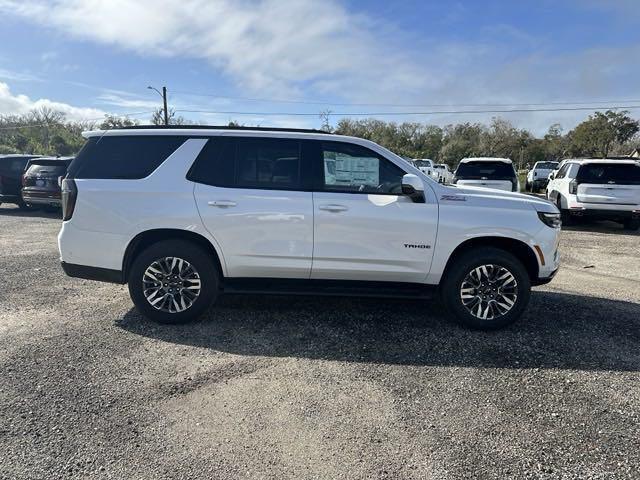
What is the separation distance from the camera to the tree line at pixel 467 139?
153ft

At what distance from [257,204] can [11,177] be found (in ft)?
42.9

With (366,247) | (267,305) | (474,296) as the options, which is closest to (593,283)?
(474,296)

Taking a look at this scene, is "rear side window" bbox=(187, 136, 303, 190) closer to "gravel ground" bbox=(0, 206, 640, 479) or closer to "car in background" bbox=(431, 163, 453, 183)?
"gravel ground" bbox=(0, 206, 640, 479)

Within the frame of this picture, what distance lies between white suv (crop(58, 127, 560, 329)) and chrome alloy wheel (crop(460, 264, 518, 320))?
0.01 m

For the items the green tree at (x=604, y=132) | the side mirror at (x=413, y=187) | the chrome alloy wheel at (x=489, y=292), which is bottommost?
the chrome alloy wheel at (x=489, y=292)

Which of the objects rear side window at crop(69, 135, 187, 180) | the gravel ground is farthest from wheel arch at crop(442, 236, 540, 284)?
rear side window at crop(69, 135, 187, 180)

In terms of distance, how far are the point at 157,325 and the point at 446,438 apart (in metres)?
3.13

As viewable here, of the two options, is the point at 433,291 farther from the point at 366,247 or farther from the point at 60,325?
the point at 60,325

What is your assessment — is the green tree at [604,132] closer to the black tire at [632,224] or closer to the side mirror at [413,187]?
the black tire at [632,224]

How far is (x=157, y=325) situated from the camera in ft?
15.5

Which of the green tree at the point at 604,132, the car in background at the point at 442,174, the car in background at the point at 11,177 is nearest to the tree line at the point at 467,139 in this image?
the green tree at the point at 604,132

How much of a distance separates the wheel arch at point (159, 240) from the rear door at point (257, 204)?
0.15 meters

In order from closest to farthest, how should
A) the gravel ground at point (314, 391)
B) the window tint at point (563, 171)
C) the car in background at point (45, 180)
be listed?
the gravel ground at point (314, 391) < the car in background at point (45, 180) < the window tint at point (563, 171)

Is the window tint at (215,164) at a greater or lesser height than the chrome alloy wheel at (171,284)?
greater
